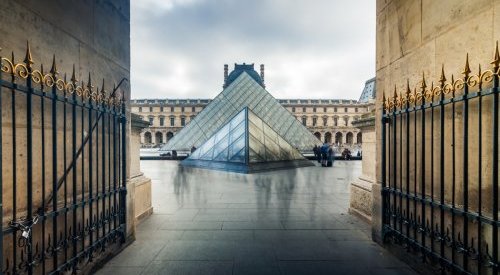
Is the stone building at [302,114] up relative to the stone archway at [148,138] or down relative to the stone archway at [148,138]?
up

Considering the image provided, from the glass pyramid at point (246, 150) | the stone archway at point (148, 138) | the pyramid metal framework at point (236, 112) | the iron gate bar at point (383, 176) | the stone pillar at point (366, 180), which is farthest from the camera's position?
the stone archway at point (148, 138)

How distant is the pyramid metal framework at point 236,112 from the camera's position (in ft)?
79.2

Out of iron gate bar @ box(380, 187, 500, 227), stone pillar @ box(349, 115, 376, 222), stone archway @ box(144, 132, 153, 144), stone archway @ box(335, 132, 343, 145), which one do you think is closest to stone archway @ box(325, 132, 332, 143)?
stone archway @ box(335, 132, 343, 145)

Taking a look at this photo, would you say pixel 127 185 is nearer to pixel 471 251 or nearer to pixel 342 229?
pixel 342 229

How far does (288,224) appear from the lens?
4.09 metres

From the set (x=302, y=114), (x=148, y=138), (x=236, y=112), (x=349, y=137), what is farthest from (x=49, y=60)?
(x=349, y=137)

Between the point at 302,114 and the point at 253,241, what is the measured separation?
6412 centimetres

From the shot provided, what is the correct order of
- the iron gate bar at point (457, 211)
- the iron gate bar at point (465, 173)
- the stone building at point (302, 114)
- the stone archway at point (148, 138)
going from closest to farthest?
the iron gate bar at point (457, 211), the iron gate bar at point (465, 173), the stone building at point (302, 114), the stone archway at point (148, 138)

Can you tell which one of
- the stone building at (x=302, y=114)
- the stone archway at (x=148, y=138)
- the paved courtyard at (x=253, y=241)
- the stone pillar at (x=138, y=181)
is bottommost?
the paved courtyard at (x=253, y=241)

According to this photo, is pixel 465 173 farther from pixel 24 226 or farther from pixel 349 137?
pixel 349 137

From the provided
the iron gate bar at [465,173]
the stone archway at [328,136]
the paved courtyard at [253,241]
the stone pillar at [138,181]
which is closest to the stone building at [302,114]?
the stone archway at [328,136]

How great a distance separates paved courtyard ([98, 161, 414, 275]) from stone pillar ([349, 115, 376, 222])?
0.72 feet

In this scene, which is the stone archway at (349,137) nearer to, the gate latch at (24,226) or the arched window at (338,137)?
the arched window at (338,137)

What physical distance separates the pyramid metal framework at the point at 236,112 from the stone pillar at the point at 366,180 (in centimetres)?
1951
